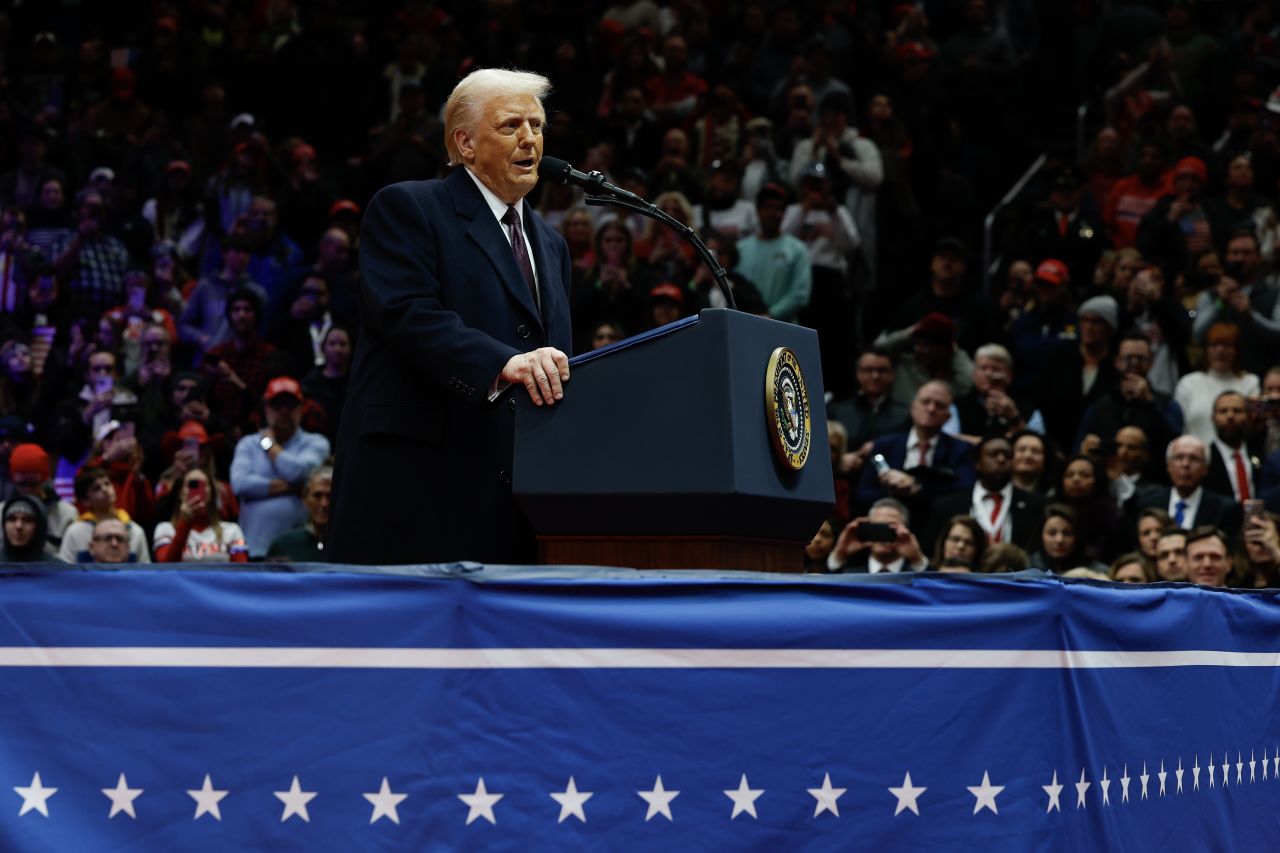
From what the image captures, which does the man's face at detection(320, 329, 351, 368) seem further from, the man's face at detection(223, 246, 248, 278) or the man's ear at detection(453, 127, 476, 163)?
the man's ear at detection(453, 127, 476, 163)

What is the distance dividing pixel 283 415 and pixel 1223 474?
180 inches

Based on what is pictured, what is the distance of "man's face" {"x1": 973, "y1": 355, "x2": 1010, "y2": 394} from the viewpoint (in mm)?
9695

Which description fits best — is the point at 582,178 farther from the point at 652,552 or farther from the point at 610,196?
the point at 652,552

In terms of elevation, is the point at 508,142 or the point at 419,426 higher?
the point at 508,142

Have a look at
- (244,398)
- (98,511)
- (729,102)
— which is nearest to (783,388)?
(98,511)

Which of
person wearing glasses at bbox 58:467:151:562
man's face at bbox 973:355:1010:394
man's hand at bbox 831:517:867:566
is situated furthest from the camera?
man's face at bbox 973:355:1010:394

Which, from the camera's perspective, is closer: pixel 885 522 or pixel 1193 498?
pixel 885 522

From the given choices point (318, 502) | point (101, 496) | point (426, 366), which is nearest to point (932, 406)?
point (318, 502)

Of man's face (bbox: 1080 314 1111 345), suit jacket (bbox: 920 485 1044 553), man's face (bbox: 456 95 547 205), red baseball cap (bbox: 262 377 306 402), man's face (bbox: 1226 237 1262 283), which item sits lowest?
suit jacket (bbox: 920 485 1044 553)

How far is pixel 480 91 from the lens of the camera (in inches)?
147

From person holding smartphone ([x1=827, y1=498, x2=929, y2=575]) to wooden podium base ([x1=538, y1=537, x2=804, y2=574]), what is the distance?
177 inches

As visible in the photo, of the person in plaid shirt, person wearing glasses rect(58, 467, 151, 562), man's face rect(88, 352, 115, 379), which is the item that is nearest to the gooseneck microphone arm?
person wearing glasses rect(58, 467, 151, 562)

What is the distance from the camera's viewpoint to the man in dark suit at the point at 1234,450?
8859 mm

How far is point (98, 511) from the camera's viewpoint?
9352 mm
